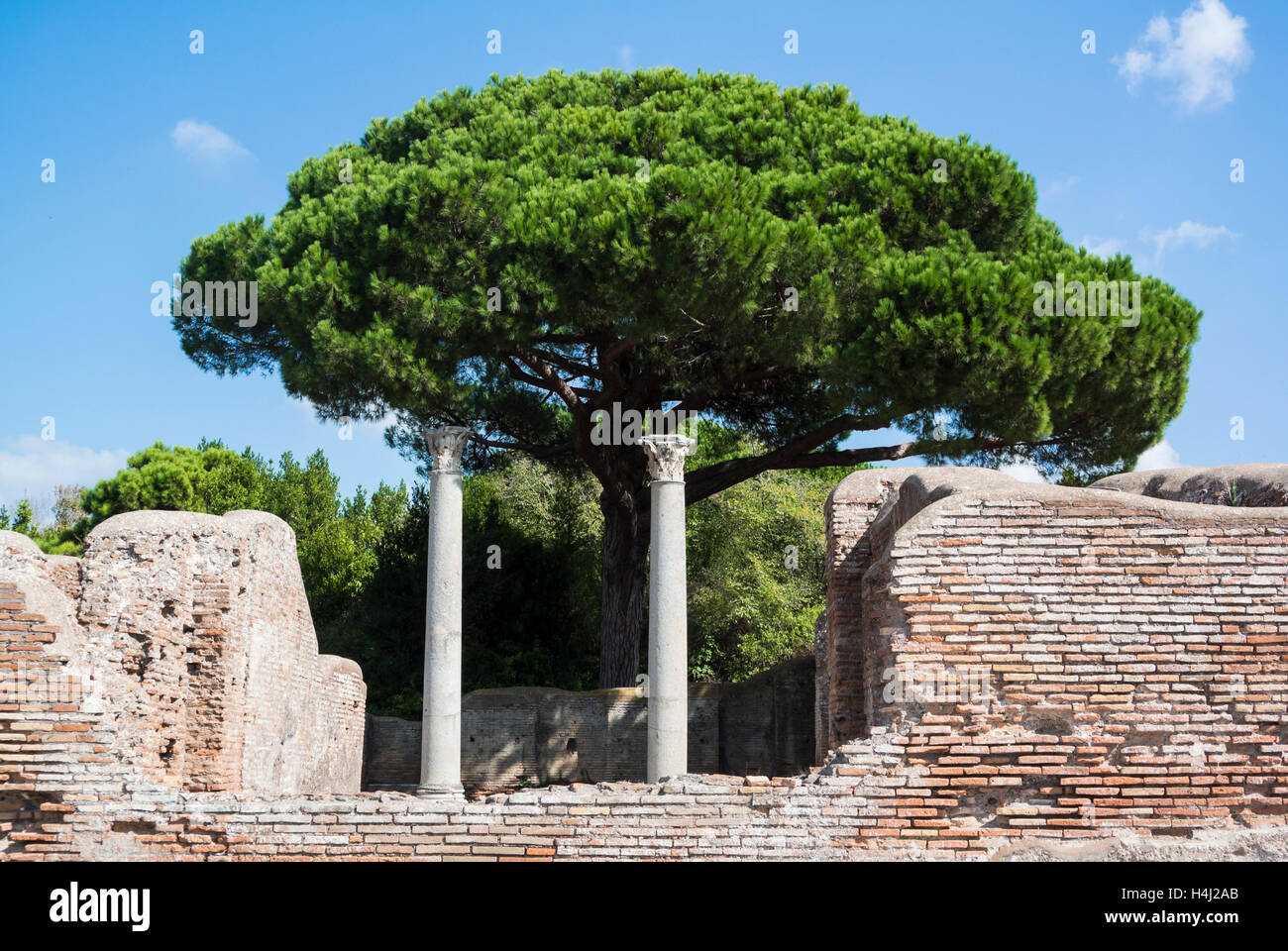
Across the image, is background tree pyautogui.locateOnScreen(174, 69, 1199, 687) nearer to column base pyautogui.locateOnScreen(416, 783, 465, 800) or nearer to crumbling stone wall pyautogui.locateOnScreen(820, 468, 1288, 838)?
column base pyautogui.locateOnScreen(416, 783, 465, 800)

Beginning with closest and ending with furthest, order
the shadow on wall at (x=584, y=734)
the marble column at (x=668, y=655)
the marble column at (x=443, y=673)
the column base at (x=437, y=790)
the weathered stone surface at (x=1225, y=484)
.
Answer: the weathered stone surface at (x=1225, y=484)
the column base at (x=437, y=790)
the marble column at (x=443, y=673)
the marble column at (x=668, y=655)
the shadow on wall at (x=584, y=734)

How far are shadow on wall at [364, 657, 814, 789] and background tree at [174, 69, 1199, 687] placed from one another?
869 mm

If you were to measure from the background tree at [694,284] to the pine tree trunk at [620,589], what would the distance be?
0.04m

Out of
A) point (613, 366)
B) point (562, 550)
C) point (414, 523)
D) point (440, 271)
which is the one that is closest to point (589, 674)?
point (562, 550)

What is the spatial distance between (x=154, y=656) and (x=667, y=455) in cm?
582

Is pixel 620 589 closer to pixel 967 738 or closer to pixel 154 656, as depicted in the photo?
pixel 154 656

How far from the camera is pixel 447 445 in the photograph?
42.4ft

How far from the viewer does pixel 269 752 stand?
10.4 m

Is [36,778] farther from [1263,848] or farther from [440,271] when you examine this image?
[440,271]

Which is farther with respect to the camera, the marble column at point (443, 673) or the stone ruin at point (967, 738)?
the marble column at point (443, 673)

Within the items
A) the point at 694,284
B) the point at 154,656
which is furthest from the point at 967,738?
the point at 694,284

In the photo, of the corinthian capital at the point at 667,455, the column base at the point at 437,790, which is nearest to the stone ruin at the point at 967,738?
the column base at the point at 437,790

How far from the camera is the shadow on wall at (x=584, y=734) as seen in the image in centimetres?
1669

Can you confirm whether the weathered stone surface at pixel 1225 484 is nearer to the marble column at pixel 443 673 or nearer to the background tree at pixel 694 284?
the background tree at pixel 694 284
